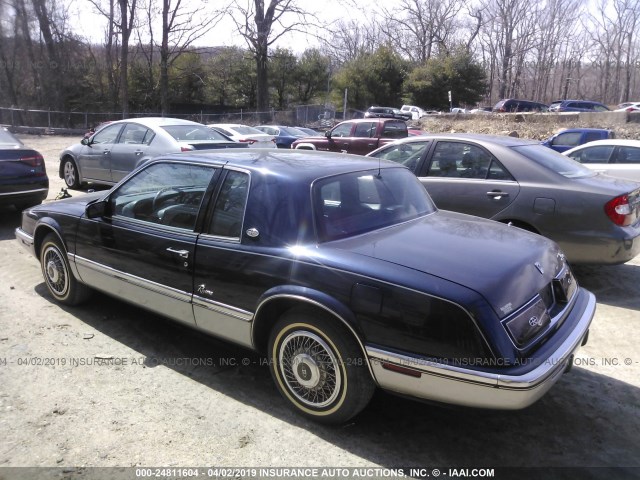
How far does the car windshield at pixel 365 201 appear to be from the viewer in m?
3.18

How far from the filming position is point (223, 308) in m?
3.29

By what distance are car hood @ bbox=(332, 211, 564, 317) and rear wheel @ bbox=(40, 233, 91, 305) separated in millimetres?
2796

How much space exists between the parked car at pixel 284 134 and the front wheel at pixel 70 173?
29.4 ft

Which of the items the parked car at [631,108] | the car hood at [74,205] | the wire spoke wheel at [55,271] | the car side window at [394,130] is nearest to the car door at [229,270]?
the car hood at [74,205]

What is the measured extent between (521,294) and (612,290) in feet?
11.4

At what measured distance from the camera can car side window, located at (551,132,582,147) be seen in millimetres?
14345

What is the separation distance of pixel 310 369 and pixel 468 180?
3.63m

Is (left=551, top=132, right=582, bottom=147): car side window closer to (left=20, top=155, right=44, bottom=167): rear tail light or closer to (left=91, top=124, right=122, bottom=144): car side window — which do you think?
(left=91, top=124, right=122, bottom=144): car side window

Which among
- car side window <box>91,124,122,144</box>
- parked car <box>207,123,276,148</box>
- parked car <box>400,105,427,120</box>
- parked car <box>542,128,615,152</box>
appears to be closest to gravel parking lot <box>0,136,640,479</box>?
car side window <box>91,124,122,144</box>

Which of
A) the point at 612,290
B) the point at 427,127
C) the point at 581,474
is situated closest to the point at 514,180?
the point at 612,290

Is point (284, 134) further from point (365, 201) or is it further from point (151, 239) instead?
point (365, 201)

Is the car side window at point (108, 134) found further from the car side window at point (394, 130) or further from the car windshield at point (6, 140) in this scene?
the car side window at point (394, 130)

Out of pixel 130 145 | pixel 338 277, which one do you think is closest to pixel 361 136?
pixel 130 145

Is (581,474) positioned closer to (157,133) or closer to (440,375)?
(440,375)
